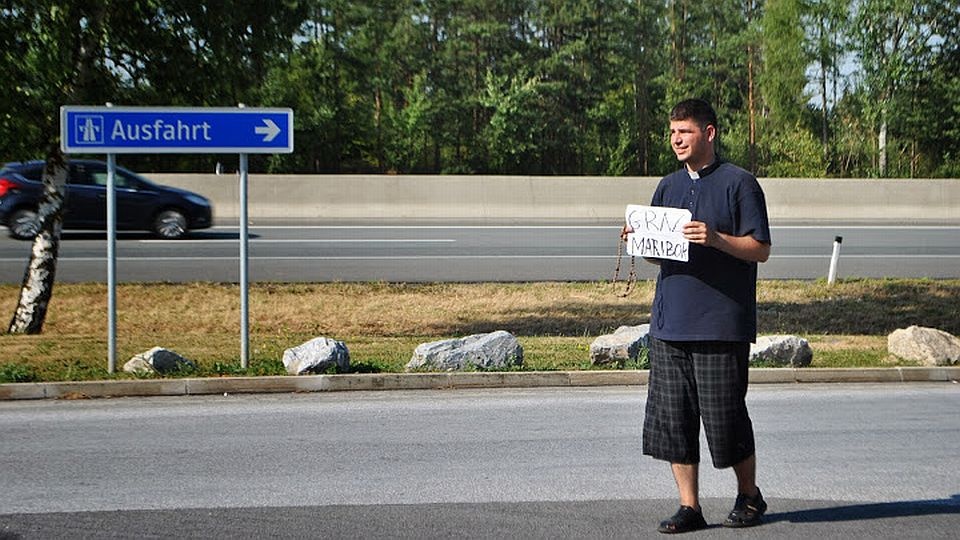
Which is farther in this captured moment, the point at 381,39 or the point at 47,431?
the point at 381,39

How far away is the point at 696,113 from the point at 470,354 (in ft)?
18.0

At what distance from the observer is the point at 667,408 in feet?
18.7

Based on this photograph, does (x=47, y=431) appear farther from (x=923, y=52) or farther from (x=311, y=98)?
(x=923, y=52)

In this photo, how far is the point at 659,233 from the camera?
5645 millimetres

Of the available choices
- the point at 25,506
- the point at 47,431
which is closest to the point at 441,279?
the point at 47,431

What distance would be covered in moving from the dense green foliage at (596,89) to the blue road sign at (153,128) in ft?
83.2

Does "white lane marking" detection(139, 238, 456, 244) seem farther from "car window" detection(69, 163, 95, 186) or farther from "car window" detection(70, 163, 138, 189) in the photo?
"car window" detection(69, 163, 95, 186)

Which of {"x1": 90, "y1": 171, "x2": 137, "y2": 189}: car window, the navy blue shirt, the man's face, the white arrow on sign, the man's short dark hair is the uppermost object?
{"x1": 90, "y1": 171, "x2": 137, "y2": 189}: car window

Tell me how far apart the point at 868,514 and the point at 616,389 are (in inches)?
164

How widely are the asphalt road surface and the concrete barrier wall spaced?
20866 mm

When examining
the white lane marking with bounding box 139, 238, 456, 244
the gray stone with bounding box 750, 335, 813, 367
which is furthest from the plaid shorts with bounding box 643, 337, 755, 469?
the white lane marking with bounding box 139, 238, 456, 244

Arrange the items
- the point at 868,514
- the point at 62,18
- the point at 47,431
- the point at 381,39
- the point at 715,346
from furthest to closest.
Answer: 1. the point at 381,39
2. the point at 62,18
3. the point at 47,431
4. the point at 868,514
5. the point at 715,346

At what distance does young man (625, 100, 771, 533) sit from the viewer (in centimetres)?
558

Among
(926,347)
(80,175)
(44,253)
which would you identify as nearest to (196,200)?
(80,175)
